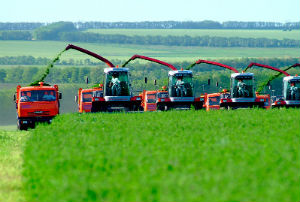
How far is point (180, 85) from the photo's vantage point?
147 ft

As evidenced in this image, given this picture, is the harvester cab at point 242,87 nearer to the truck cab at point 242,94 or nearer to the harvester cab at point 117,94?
the truck cab at point 242,94

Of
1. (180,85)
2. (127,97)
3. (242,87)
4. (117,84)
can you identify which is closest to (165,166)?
(127,97)

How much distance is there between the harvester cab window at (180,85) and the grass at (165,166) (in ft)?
77.7

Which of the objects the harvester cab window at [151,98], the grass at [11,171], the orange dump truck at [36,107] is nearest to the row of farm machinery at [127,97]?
the orange dump truck at [36,107]

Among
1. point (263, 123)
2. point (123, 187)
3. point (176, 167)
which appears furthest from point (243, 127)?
point (123, 187)

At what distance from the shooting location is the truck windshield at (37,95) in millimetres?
40406

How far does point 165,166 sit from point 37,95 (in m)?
28.3

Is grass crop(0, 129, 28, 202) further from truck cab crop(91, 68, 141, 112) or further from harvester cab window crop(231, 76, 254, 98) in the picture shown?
harvester cab window crop(231, 76, 254, 98)

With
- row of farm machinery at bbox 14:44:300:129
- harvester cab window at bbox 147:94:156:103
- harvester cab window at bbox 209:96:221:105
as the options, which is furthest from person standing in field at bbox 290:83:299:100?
harvester cab window at bbox 147:94:156:103

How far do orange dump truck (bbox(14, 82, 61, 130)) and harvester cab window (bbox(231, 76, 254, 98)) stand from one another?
12321mm

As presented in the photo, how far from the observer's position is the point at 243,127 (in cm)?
2281

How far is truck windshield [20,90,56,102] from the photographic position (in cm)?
4041

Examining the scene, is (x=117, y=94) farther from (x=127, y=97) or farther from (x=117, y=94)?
(x=127, y=97)

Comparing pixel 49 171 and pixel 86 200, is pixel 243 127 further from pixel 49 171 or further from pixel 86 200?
pixel 86 200
